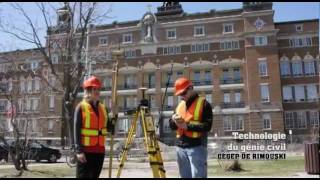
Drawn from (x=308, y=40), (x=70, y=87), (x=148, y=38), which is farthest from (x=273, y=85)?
(x=70, y=87)

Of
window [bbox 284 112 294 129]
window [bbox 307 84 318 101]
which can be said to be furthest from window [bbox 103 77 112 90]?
window [bbox 307 84 318 101]

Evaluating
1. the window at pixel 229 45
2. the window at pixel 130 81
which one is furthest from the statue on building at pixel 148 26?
the window at pixel 229 45

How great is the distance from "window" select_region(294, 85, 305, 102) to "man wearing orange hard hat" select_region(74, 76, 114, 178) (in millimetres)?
53277

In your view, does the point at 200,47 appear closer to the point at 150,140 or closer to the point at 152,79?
the point at 152,79

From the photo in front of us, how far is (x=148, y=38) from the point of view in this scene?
59844 mm

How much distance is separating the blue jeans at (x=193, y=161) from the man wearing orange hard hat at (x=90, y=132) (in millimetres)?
1234

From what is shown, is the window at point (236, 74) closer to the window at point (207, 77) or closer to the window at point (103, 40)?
the window at point (207, 77)

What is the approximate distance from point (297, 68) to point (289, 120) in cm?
Result: 727

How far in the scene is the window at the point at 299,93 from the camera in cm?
5588

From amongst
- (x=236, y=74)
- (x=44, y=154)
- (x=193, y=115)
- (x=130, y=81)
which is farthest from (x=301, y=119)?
(x=193, y=115)

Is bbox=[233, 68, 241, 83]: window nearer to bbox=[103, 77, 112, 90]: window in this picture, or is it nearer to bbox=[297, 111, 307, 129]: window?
bbox=[297, 111, 307, 129]: window

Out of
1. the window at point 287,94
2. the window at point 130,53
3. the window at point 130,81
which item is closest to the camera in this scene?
the window at point 287,94

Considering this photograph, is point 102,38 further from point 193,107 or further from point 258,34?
point 193,107

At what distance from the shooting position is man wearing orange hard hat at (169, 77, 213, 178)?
A: 6043 mm
